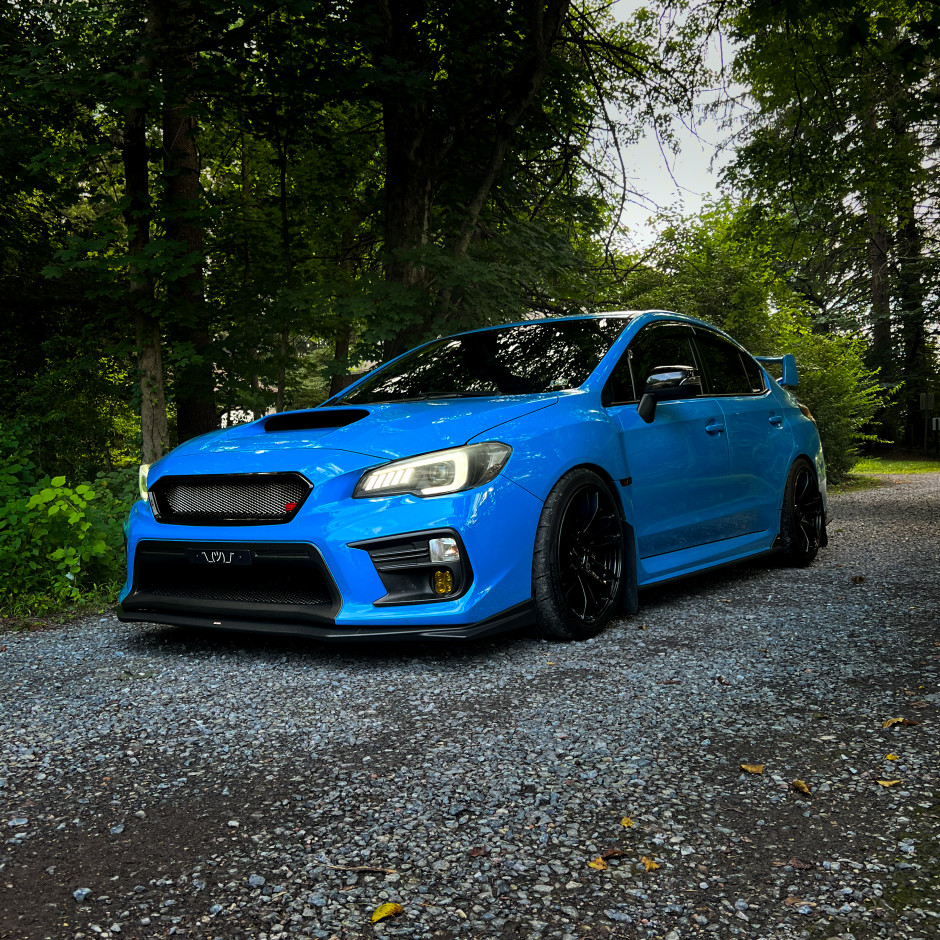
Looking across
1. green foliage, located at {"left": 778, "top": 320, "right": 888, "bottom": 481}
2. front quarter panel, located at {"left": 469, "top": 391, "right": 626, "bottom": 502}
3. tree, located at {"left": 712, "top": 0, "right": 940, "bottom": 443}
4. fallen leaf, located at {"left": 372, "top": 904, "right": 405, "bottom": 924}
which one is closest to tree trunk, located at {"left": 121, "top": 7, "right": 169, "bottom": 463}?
front quarter panel, located at {"left": 469, "top": 391, "right": 626, "bottom": 502}

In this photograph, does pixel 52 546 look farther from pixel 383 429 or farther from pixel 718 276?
pixel 718 276

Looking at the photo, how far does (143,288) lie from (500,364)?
228 inches

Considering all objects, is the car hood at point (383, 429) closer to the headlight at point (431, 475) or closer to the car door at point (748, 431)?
the headlight at point (431, 475)

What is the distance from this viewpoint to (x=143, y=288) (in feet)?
31.3

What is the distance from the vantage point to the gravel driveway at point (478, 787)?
202 centimetres

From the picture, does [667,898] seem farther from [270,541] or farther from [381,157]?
[381,157]

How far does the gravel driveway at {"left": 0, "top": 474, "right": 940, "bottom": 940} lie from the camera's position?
6.62 ft

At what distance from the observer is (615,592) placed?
15.3 ft

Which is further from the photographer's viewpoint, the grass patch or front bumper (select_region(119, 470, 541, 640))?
the grass patch

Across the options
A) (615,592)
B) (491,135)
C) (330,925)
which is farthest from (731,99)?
(330,925)

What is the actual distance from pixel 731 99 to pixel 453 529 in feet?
36.4

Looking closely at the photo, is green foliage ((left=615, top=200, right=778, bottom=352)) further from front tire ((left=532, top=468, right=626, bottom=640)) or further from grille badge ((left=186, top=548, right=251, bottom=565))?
grille badge ((left=186, top=548, right=251, bottom=565))

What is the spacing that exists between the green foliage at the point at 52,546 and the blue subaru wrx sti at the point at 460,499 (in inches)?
62.5

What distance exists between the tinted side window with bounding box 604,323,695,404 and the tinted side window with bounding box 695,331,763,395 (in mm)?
191
